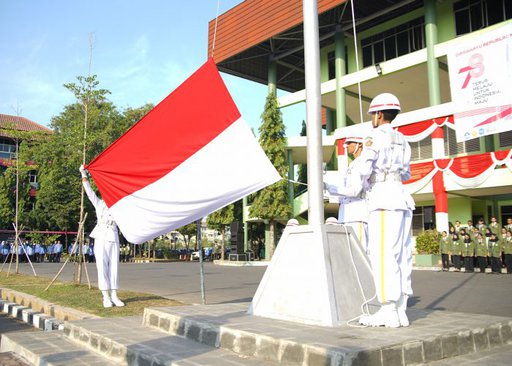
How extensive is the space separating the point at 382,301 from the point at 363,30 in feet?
80.0

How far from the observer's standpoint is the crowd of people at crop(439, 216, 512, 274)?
48.6 feet

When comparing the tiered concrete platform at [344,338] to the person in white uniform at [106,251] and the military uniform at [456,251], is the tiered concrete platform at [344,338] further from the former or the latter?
the military uniform at [456,251]

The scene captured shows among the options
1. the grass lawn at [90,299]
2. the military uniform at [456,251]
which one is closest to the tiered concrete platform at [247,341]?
the grass lawn at [90,299]

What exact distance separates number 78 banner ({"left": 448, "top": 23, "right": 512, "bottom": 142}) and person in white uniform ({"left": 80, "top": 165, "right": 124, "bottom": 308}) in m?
13.8

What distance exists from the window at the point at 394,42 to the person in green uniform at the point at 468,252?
1245cm

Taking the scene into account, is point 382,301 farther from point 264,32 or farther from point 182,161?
point 264,32

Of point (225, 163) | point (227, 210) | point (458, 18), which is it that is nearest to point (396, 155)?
point (225, 163)

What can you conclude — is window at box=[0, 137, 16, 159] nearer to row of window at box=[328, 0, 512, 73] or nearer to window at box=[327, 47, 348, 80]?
window at box=[327, 47, 348, 80]

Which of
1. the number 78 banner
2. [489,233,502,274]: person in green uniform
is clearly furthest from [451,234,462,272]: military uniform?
the number 78 banner

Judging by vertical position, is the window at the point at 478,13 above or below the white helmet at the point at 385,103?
above

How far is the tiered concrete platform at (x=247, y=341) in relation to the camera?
3.30 meters

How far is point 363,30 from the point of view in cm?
2597

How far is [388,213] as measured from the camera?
14.2 feet

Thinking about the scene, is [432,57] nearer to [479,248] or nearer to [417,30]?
[417,30]
